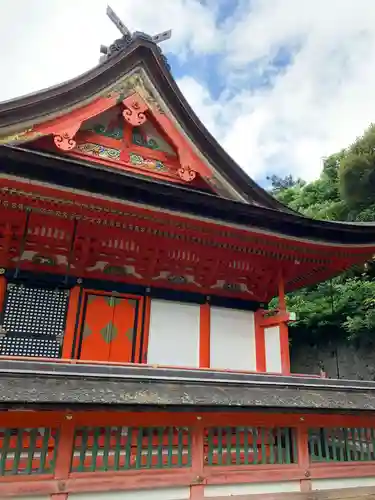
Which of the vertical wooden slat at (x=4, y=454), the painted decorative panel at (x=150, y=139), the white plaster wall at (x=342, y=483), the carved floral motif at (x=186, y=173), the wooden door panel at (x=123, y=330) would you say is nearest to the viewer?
the vertical wooden slat at (x=4, y=454)

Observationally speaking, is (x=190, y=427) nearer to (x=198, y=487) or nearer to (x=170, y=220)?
(x=198, y=487)

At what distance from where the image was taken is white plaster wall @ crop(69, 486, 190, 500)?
14.2 ft

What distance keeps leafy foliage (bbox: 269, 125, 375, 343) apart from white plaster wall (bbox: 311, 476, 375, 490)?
310 inches

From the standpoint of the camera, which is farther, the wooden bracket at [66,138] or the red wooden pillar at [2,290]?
the wooden bracket at [66,138]

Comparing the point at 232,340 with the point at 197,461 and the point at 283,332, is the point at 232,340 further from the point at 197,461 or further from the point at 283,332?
the point at 197,461

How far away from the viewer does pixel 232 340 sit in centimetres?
811

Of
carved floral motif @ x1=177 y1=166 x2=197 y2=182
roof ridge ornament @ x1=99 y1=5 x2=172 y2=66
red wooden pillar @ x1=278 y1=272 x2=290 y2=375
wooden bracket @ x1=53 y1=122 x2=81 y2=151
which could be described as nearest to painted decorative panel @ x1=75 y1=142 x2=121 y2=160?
wooden bracket @ x1=53 y1=122 x2=81 y2=151

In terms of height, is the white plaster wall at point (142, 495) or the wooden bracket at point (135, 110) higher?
the wooden bracket at point (135, 110)

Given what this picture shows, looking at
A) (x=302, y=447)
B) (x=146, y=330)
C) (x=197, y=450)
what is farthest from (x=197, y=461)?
(x=146, y=330)

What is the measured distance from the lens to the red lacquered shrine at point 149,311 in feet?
14.5

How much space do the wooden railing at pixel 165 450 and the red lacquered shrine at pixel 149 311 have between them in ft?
0.07

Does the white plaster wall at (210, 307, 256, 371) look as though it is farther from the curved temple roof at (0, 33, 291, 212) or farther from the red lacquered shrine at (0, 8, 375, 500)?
the curved temple roof at (0, 33, 291, 212)

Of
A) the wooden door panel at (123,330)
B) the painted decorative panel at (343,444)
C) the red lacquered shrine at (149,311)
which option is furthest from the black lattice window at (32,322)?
the painted decorative panel at (343,444)

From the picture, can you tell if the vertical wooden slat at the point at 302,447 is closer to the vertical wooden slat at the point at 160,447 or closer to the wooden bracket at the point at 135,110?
the vertical wooden slat at the point at 160,447
